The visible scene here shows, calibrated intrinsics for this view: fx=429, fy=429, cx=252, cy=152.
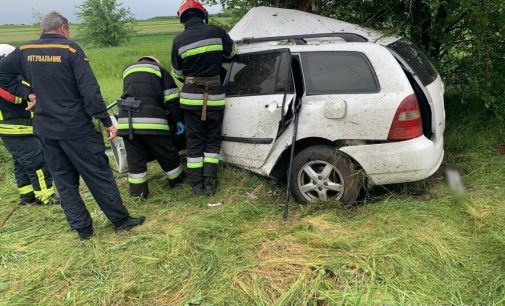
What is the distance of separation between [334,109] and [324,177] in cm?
64

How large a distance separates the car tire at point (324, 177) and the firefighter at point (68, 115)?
5.61 ft

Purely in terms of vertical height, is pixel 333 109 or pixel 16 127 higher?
pixel 333 109

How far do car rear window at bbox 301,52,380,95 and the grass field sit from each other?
3.49 ft

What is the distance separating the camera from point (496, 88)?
488 centimetres

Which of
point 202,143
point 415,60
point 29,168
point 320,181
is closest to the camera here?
point 320,181

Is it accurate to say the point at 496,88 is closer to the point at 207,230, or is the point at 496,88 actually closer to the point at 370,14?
the point at 370,14

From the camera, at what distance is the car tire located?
382 cm

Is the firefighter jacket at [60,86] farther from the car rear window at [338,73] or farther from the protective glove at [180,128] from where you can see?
the car rear window at [338,73]

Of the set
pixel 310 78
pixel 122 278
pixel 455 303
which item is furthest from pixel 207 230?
pixel 455 303

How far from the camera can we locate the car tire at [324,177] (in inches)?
150

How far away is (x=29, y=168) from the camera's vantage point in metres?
4.83

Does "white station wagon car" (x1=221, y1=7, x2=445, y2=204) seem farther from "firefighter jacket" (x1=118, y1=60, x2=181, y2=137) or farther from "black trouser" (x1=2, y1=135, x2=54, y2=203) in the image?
"black trouser" (x1=2, y1=135, x2=54, y2=203)

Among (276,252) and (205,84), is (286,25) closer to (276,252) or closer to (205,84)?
(205,84)

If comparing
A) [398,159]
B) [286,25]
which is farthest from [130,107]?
[398,159]
